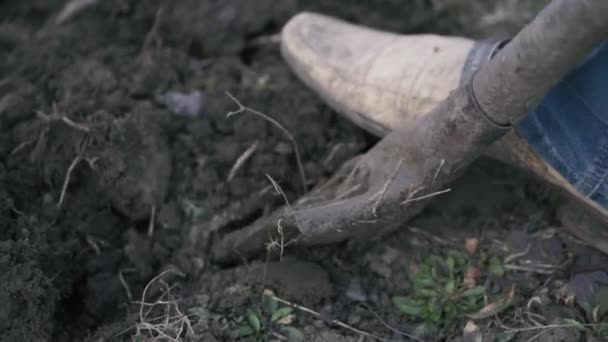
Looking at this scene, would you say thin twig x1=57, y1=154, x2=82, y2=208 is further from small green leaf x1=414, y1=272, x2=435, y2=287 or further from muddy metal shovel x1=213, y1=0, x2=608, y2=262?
small green leaf x1=414, y1=272, x2=435, y2=287

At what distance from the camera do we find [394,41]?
175 cm

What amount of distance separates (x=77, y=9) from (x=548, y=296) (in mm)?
1612

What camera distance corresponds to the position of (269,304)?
141 cm

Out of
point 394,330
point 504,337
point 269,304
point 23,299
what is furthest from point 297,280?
point 23,299

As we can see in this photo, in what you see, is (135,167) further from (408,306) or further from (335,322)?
(408,306)

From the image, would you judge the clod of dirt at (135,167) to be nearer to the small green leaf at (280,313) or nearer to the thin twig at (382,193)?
the small green leaf at (280,313)

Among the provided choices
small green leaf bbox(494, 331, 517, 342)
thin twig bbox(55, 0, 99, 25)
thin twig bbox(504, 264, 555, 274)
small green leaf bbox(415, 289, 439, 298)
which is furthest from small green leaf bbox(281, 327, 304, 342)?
thin twig bbox(55, 0, 99, 25)

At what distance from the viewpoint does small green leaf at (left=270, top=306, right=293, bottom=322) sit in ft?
4.58

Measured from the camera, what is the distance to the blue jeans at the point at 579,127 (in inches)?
50.5

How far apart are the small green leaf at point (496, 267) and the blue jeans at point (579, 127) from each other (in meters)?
0.28

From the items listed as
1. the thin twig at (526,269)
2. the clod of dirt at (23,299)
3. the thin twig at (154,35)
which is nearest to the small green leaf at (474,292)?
the thin twig at (526,269)

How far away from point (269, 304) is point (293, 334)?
0.30ft

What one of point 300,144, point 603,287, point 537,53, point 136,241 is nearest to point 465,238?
point 603,287

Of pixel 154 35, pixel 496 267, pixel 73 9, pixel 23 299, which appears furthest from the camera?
pixel 73 9
